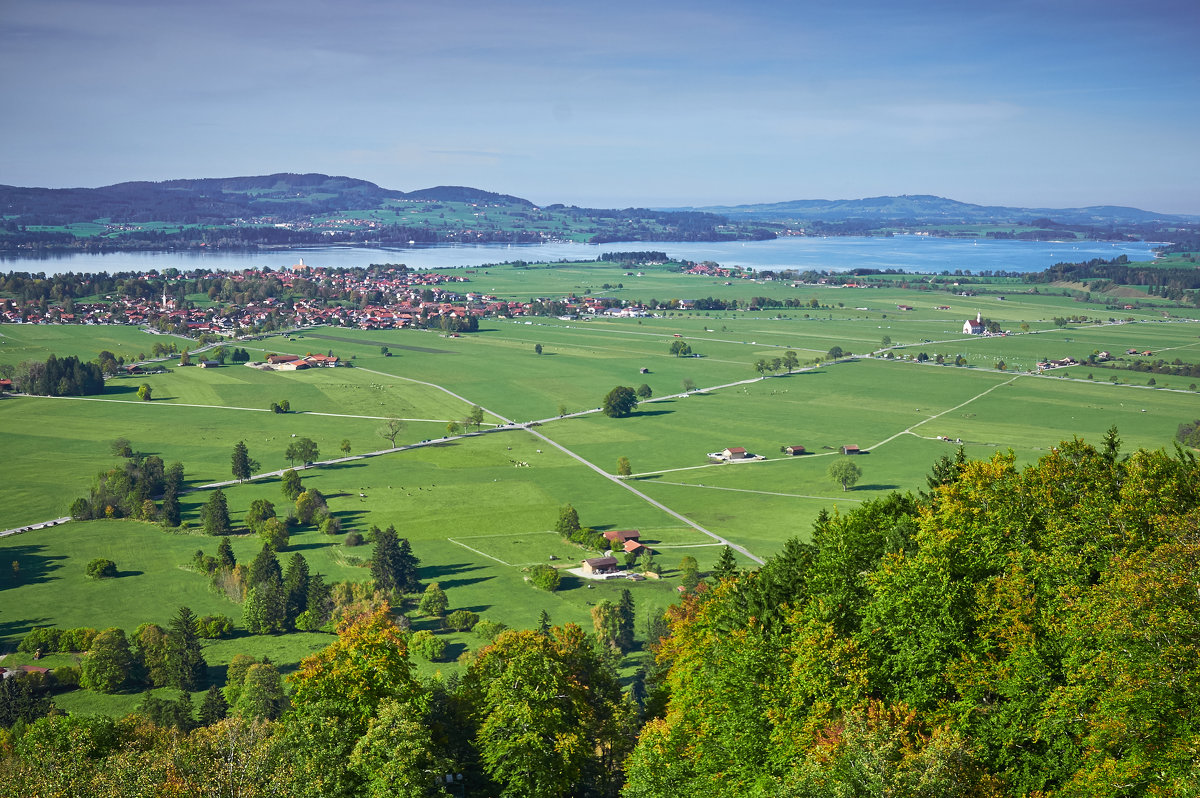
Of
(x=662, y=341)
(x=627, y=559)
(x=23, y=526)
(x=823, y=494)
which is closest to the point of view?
(x=627, y=559)

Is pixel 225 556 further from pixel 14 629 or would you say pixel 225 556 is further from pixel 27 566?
pixel 27 566

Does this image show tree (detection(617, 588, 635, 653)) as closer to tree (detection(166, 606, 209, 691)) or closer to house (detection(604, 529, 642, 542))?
house (detection(604, 529, 642, 542))

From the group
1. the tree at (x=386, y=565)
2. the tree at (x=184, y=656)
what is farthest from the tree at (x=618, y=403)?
the tree at (x=184, y=656)

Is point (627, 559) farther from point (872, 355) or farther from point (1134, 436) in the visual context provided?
point (872, 355)

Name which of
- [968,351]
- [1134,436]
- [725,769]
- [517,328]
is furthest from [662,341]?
[725,769]

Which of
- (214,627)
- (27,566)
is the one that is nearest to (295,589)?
(214,627)

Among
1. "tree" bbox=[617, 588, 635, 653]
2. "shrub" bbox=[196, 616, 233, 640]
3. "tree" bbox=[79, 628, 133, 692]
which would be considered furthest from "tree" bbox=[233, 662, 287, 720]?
"tree" bbox=[617, 588, 635, 653]

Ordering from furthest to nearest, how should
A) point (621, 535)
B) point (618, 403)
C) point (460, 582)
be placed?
point (618, 403) < point (621, 535) < point (460, 582)
